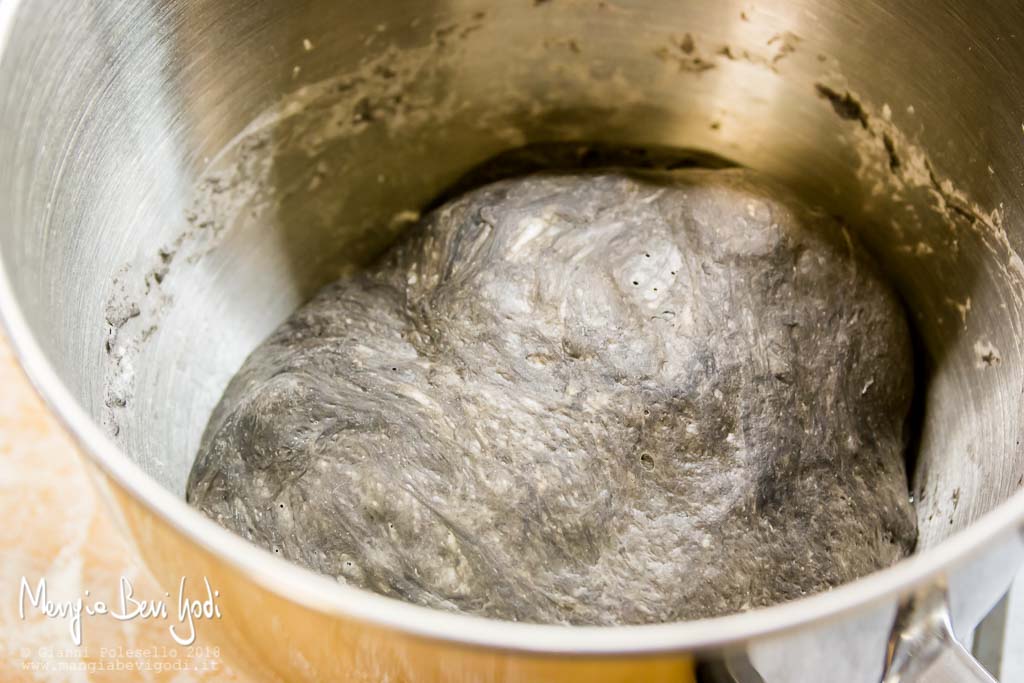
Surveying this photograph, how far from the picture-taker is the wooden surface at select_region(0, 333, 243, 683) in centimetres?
91

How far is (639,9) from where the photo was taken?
1.14m

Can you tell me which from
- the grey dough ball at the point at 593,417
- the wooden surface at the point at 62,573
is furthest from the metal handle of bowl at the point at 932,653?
the wooden surface at the point at 62,573

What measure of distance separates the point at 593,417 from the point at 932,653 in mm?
418

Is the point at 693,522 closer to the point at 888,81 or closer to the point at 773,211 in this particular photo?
the point at 773,211

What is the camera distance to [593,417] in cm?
95

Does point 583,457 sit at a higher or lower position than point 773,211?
lower

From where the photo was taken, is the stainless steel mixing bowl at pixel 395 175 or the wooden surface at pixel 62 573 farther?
the wooden surface at pixel 62 573

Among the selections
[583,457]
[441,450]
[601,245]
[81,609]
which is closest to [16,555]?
[81,609]

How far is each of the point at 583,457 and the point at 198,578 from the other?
430 mm

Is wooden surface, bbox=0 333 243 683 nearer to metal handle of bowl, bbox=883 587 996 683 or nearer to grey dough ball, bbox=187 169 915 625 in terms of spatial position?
grey dough ball, bbox=187 169 915 625

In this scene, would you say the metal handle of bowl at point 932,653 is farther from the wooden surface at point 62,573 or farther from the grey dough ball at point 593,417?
the wooden surface at point 62,573

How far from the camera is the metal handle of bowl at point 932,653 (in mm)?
568

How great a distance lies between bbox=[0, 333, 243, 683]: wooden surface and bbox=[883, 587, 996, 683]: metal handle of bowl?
62 centimetres

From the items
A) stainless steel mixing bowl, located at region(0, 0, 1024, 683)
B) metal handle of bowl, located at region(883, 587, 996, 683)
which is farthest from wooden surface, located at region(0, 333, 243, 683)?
metal handle of bowl, located at region(883, 587, 996, 683)
